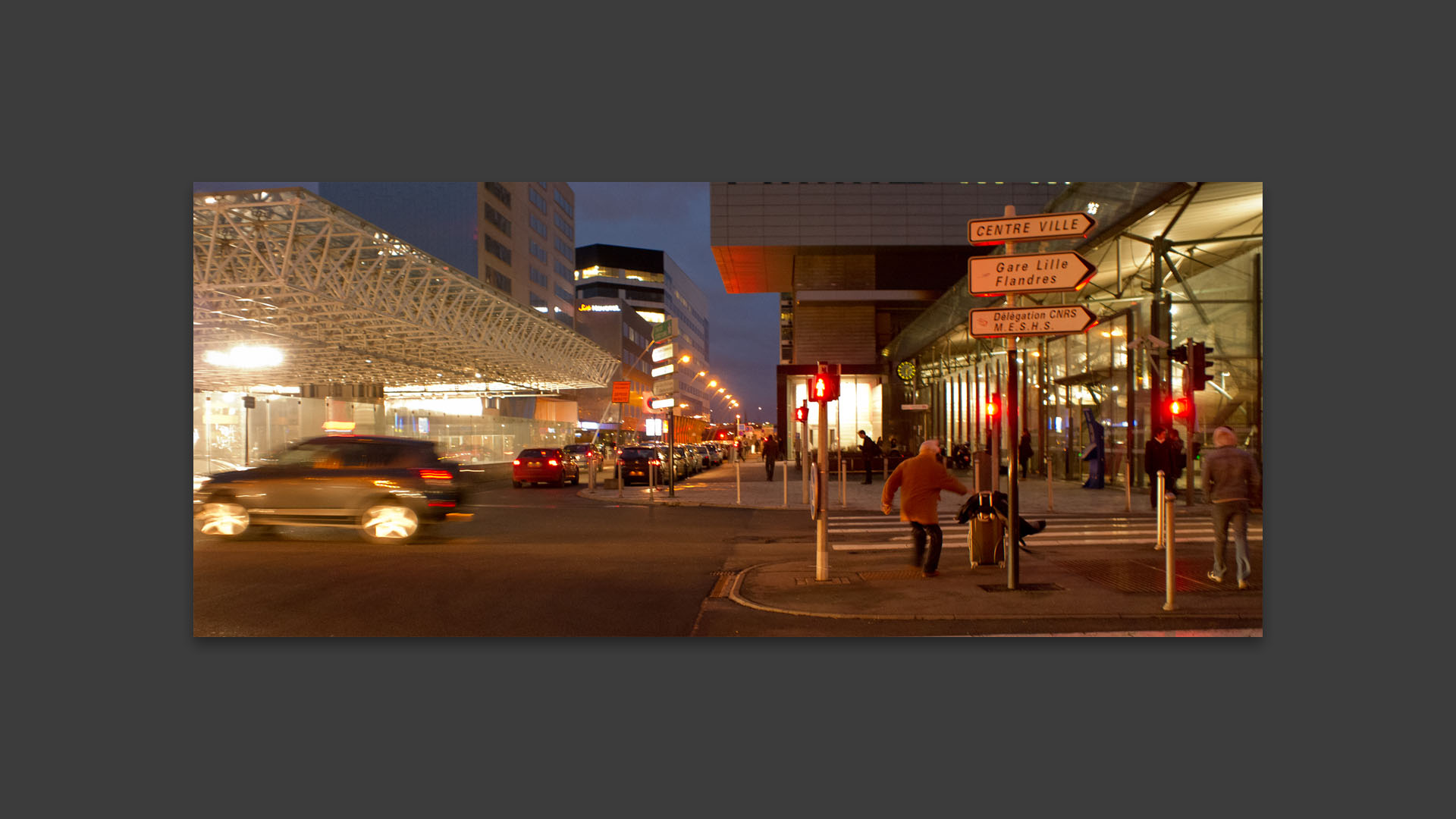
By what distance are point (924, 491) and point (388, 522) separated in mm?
8293

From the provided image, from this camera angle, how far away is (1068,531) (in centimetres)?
1426

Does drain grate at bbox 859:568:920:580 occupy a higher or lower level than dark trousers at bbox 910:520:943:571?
lower

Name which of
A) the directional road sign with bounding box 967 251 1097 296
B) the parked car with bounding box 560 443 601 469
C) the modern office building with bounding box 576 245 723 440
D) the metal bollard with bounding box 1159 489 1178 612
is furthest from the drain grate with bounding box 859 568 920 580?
the modern office building with bounding box 576 245 723 440

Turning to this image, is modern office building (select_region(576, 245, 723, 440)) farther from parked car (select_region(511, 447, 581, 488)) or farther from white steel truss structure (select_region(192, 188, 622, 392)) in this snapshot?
parked car (select_region(511, 447, 581, 488))

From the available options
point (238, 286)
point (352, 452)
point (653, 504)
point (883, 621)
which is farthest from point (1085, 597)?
point (238, 286)

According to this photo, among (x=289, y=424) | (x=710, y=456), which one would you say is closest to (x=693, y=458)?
(x=710, y=456)

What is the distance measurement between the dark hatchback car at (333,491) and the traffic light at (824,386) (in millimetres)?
6694

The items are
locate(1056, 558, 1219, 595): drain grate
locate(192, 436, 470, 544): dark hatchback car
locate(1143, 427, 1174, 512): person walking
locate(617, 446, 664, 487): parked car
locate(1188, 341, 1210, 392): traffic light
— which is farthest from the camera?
locate(617, 446, 664, 487): parked car

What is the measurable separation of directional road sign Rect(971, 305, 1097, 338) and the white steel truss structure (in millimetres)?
10314

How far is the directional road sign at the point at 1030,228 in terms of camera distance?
26.9 ft

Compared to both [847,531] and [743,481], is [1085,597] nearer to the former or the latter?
[847,531]

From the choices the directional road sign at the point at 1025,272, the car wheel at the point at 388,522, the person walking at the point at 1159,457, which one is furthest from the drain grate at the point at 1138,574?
the car wheel at the point at 388,522

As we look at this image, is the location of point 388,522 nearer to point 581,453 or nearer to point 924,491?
point 924,491

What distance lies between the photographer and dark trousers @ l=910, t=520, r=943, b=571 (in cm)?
971
